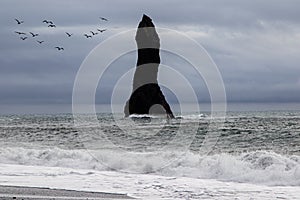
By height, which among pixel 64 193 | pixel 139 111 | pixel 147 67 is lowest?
pixel 64 193

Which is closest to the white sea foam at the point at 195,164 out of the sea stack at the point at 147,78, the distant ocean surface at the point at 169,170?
the distant ocean surface at the point at 169,170

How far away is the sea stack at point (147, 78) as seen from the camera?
307 feet

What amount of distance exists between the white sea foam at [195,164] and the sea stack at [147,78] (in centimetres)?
5941

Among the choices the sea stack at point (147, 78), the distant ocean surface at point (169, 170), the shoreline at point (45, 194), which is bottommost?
the shoreline at point (45, 194)

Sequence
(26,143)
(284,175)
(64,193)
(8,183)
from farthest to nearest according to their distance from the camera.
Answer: (26,143)
(284,175)
(8,183)
(64,193)

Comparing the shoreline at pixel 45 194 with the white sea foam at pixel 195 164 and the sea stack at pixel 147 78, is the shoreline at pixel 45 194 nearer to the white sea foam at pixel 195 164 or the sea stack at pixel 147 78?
the white sea foam at pixel 195 164

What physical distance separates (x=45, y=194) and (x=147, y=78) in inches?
3354

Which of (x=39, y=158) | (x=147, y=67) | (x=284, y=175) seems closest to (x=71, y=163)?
(x=39, y=158)

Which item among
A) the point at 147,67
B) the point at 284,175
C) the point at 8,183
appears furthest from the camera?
the point at 147,67

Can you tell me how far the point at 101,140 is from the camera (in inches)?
1538

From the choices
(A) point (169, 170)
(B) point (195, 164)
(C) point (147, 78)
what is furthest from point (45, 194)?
(C) point (147, 78)

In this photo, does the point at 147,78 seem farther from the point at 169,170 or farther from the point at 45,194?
the point at 45,194

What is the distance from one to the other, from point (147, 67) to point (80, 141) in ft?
206

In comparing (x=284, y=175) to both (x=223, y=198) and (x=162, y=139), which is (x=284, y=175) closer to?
(x=223, y=198)
